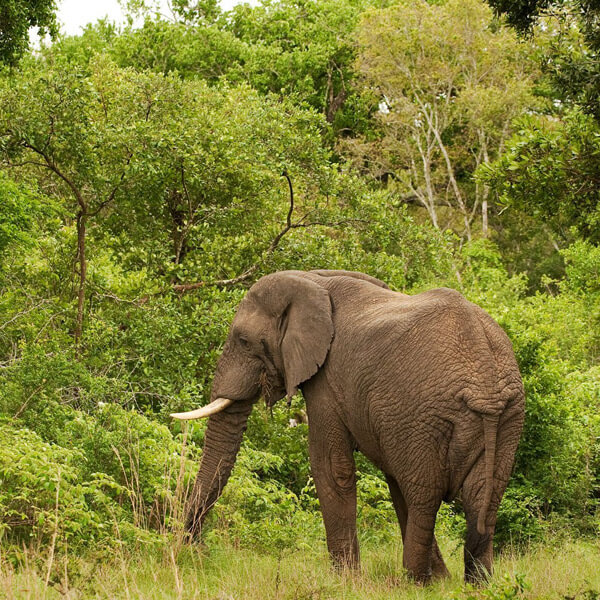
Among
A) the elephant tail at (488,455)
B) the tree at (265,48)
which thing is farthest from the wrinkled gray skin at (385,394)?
the tree at (265,48)

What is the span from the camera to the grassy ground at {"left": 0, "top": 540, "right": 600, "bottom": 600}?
571cm

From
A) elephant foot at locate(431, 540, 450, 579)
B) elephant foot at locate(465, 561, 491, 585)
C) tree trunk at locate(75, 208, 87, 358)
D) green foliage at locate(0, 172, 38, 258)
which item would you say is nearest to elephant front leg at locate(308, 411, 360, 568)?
elephant foot at locate(431, 540, 450, 579)

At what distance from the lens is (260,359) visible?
8.03 metres

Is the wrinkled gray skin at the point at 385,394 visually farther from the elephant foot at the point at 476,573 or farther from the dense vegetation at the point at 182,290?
the dense vegetation at the point at 182,290

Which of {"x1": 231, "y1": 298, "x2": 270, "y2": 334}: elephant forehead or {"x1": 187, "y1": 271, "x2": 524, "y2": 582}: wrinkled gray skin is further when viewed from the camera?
{"x1": 231, "y1": 298, "x2": 270, "y2": 334}: elephant forehead

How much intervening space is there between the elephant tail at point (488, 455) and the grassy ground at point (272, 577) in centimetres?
45

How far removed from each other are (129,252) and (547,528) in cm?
677

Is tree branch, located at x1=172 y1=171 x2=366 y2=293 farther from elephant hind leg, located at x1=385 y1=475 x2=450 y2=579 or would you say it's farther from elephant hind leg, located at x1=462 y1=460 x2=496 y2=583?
elephant hind leg, located at x1=462 y1=460 x2=496 y2=583

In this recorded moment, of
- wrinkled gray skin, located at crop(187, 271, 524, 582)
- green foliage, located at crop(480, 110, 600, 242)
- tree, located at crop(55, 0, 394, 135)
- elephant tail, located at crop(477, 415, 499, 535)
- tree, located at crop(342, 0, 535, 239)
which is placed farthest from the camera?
tree, located at crop(55, 0, 394, 135)

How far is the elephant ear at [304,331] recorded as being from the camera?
7.36 m

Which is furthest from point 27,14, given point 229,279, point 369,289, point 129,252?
A: point 369,289

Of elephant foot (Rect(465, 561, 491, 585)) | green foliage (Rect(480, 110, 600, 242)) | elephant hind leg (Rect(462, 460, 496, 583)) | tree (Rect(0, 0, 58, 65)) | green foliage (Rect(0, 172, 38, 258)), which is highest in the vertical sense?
tree (Rect(0, 0, 58, 65))

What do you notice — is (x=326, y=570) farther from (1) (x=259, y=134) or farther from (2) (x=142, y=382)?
(1) (x=259, y=134)

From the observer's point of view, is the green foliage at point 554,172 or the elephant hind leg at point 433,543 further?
the green foliage at point 554,172
